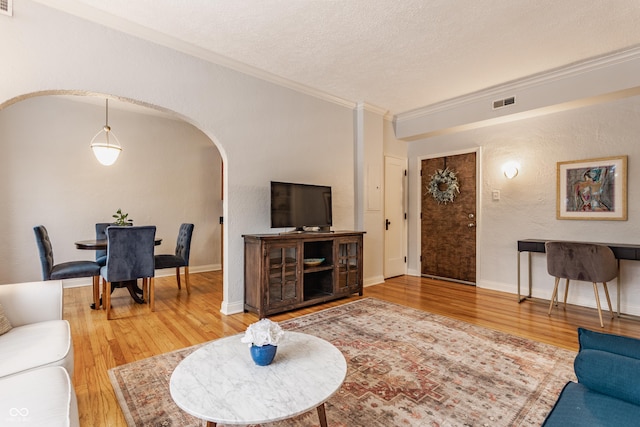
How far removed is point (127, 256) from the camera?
3.20m

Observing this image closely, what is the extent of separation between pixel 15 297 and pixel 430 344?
292 cm

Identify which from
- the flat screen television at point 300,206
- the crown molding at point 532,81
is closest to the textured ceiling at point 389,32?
the crown molding at point 532,81

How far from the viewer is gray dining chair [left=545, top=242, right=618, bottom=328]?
300cm

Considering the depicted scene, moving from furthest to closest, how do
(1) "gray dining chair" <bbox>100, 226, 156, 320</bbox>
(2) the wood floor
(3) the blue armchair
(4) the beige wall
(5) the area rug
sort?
(4) the beige wall → (1) "gray dining chair" <bbox>100, 226, 156, 320</bbox> → (2) the wood floor → (5) the area rug → (3) the blue armchair

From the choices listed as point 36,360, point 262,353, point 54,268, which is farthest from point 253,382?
point 54,268

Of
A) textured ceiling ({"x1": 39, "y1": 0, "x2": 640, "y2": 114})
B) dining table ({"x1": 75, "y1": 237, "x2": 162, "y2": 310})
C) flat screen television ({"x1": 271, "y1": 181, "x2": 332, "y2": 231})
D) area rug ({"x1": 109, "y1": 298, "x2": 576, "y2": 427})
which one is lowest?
area rug ({"x1": 109, "y1": 298, "x2": 576, "y2": 427})

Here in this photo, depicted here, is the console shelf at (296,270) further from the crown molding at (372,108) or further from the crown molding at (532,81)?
the crown molding at (532,81)

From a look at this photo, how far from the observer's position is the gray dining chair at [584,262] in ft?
9.84

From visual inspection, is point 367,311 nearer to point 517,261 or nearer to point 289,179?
point 289,179

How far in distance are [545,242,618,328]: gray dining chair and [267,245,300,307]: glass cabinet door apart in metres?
2.77

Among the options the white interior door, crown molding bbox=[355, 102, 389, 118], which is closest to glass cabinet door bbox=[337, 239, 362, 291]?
the white interior door

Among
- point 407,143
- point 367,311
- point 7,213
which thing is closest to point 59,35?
point 7,213

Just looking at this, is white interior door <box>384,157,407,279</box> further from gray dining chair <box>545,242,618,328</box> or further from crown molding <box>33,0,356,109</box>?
gray dining chair <box>545,242,618,328</box>

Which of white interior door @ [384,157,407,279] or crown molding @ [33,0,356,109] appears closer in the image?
crown molding @ [33,0,356,109]
